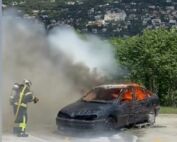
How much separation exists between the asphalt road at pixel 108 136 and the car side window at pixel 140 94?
98cm

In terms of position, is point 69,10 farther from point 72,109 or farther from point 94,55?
point 72,109

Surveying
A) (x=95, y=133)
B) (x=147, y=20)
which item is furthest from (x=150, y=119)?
(x=147, y=20)

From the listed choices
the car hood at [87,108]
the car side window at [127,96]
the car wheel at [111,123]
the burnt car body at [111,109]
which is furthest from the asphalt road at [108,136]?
the car side window at [127,96]

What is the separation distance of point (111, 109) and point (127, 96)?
54.7 inches

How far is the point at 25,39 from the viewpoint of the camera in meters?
20.1

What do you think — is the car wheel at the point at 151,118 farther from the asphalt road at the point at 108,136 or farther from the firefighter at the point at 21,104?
the firefighter at the point at 21,104

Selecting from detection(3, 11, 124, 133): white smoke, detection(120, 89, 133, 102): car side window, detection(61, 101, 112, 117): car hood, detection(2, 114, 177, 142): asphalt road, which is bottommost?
detection(2, 114, 177, 142): asphalt road

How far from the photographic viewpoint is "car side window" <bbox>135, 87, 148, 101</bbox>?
57.5 feet

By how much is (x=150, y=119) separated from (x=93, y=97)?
2.27m

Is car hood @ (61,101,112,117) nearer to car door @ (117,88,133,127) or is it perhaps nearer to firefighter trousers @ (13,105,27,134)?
car door @ (117,88,133,127)

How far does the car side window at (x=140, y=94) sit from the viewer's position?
57.5 ft

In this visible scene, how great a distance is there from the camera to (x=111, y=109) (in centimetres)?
1579

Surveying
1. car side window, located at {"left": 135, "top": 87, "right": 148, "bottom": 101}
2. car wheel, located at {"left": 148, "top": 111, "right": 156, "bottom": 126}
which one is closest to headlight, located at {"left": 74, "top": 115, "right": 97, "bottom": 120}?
car side window, located at {"left": 135, "top": 87, "right": 148, "bottom": 101}

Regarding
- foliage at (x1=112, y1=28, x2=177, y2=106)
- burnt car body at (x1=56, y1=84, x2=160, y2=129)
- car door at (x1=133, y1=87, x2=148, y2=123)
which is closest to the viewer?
burnt car body at (x1=56, y1=84, x2=160, y2=129)
